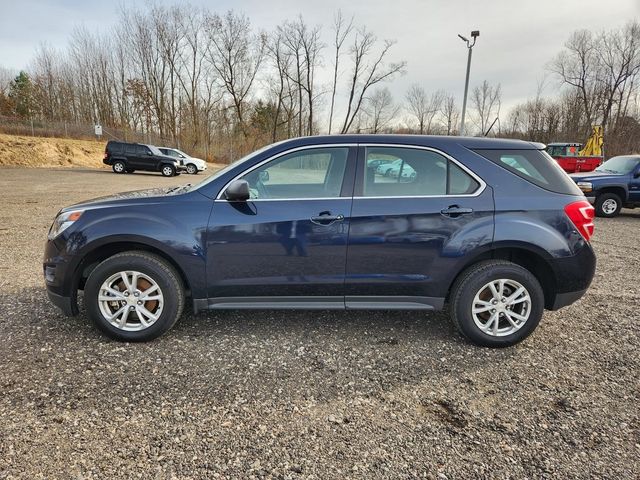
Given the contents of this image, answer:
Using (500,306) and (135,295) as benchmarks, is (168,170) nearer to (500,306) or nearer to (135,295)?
(135,295)

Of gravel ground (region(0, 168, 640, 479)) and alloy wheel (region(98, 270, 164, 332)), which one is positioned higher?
alloy wheel (region(98, 270, 164, 332))

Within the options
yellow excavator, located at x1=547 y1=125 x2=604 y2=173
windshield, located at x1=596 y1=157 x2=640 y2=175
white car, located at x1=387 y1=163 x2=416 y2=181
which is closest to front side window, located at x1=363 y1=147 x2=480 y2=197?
white car, located at x1=387 y1=163 x2=416 y2=181

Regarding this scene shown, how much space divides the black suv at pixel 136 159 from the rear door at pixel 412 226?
2491 centimetres

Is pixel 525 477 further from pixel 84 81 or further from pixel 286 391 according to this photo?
pixel 84 81

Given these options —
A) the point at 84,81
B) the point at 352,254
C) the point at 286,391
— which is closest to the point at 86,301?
the point at 286,391

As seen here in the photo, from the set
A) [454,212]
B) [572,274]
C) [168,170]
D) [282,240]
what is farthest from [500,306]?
[168,170]

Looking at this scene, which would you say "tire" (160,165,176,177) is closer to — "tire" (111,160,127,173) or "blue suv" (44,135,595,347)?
"tire" (111,160,127,173)

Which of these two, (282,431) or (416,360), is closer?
(282,431)

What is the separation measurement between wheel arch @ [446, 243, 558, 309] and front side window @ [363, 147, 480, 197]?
575 millimetres

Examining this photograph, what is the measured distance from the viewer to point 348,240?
3.13m

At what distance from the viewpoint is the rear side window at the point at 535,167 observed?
10.6ft

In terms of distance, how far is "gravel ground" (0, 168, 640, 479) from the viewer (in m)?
2.05

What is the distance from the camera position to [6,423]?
2.26 m

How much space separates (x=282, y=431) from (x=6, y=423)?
1.63m
